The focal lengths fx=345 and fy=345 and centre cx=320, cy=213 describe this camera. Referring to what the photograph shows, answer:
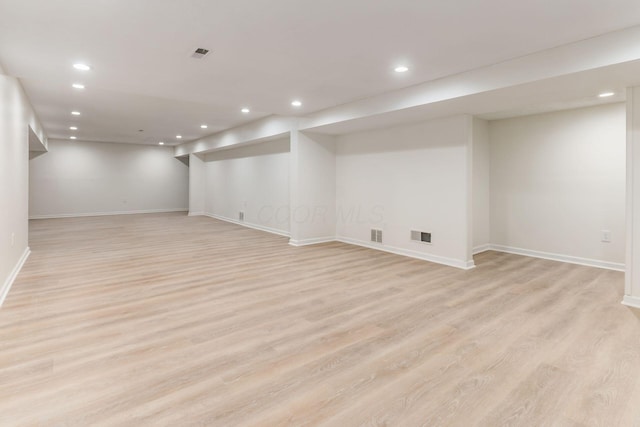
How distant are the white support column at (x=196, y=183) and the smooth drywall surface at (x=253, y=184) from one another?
476mm

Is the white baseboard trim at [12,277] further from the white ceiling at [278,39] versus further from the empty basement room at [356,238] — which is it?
the white ceiling at [278,39]

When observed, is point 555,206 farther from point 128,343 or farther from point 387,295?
point 128,343

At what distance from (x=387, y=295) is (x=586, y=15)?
2.88 m

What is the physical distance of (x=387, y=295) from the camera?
3695 mm

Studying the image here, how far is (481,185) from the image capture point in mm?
5836

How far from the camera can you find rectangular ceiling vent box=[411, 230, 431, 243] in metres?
5.40

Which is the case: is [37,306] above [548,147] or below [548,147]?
below

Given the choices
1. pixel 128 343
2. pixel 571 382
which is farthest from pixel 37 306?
pixel 571 382

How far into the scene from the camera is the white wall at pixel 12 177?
3547 mm

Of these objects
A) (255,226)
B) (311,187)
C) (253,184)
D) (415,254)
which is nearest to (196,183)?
(253,184)

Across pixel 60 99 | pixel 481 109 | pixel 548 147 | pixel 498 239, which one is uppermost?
pixel 60 99

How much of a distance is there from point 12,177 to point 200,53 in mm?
2833

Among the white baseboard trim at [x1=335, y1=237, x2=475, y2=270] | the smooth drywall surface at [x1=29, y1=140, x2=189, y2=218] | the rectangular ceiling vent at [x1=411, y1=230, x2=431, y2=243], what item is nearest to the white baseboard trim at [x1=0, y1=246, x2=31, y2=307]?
the white baseboard trim at [x1=335, y1=237, x2=475, y2=270]

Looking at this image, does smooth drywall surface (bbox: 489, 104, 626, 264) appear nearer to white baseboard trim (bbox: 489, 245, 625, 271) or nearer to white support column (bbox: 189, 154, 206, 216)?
white baseboard trim (bbox: 489, 245, 625, 271)
